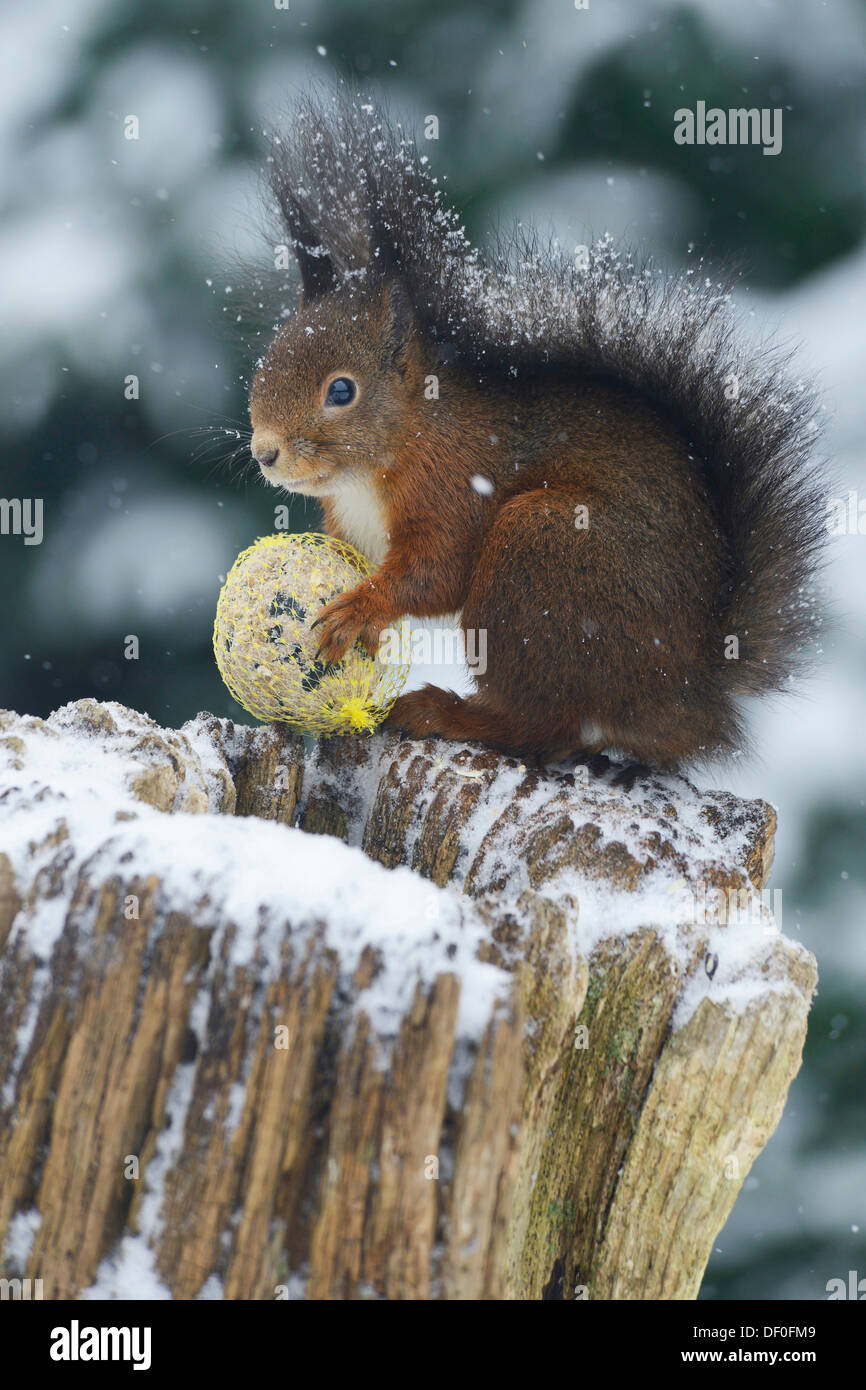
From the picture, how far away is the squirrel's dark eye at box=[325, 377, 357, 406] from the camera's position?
1.48 m

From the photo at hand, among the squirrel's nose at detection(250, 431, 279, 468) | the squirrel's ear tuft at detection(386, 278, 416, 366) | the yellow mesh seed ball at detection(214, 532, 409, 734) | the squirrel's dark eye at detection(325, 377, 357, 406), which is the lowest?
the yellow mesh seed ball at detection(214, 532, 409, 734)

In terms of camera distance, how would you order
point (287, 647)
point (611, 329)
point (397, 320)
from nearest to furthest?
point (287, 647)
point (611, 329)
point (397, 320)

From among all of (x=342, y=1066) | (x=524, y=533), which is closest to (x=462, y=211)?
(x=524, y=533)

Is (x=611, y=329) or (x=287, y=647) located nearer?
(x=287, y=647)

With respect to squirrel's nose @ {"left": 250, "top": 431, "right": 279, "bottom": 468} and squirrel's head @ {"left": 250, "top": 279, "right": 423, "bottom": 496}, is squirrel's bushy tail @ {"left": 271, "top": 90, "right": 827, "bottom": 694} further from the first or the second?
squirrel's nose @ {"left": 250, "top": 431, "right": 279, "bottom": 468}

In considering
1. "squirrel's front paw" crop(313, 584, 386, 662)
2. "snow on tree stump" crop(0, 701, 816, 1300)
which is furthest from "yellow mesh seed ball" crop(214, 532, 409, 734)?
"snow on tree stump" crop(0, 701, 816, 1300)

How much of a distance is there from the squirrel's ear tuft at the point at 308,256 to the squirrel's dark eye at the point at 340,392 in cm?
18

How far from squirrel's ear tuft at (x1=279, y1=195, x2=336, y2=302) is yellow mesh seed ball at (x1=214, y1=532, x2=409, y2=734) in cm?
43

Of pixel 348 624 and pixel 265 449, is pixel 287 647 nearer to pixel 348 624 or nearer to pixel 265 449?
pixel 348 624

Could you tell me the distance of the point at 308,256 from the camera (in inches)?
62.4

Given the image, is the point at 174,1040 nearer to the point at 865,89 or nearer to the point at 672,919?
the point at 672,919

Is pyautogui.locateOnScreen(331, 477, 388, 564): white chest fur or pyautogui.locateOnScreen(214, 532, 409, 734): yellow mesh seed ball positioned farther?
pyautogui.locateOnScreen(331, 477, 388, 564): white chest fur

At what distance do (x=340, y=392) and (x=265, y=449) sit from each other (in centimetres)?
13

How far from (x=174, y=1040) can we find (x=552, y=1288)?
1.46 ft
